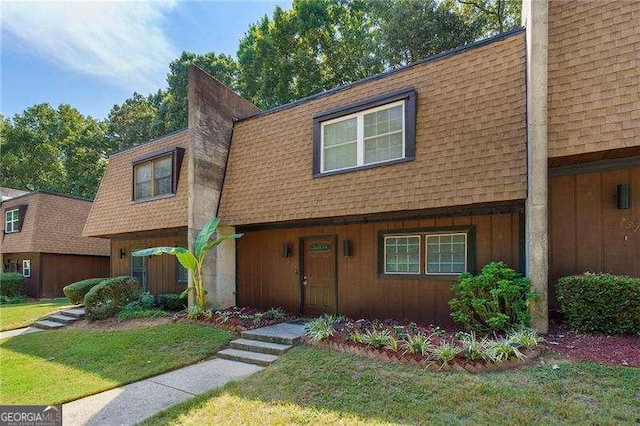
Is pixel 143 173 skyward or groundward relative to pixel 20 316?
skyward

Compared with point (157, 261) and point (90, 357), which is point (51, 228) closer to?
point (157, 261)

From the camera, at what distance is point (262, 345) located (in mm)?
6406

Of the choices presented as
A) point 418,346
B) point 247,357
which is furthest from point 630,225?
point 247,357

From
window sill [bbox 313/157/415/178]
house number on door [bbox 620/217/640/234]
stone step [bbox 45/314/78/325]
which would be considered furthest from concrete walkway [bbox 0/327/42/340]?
house number on door [bbox 620/217/640/234]

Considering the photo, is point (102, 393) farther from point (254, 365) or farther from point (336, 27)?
point (336, 27)

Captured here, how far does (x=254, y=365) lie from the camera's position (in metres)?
5.85

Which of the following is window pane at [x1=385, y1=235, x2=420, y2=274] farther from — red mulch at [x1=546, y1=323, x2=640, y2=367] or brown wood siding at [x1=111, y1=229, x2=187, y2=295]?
brown wood siding at [x1=111, y1=229, x2=187, y2=295]

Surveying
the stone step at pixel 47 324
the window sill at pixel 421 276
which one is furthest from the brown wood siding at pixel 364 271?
the stone step at pixel 47 324

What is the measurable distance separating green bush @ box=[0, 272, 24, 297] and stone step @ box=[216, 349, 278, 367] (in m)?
15.9

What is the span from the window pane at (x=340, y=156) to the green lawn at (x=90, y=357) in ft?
14.4

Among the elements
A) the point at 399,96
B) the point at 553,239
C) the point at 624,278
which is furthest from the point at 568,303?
the point at 399,96

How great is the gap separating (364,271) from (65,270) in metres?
16.7

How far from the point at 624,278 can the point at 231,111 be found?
982cm

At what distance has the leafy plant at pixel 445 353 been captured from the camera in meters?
4.70
